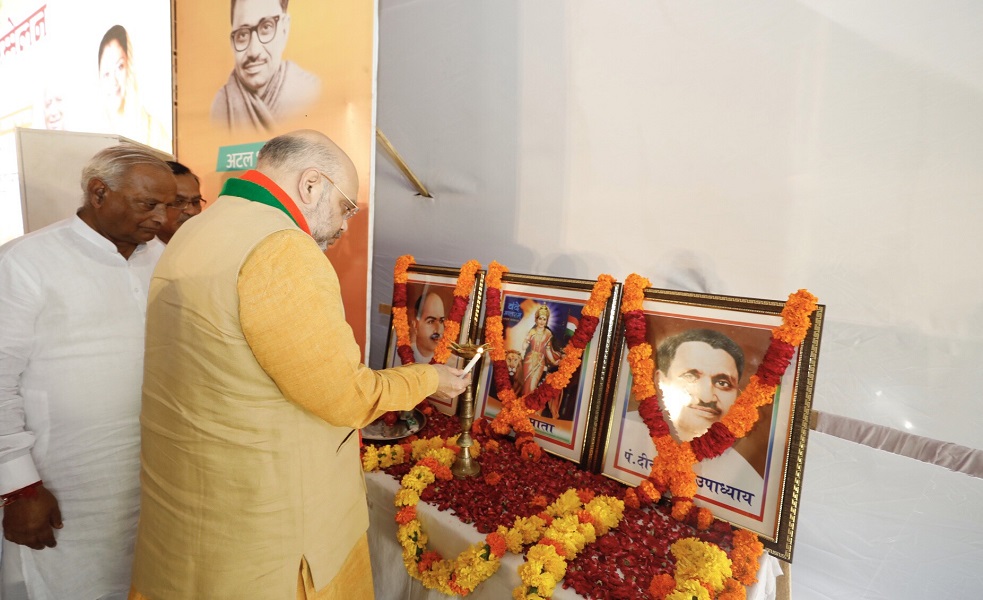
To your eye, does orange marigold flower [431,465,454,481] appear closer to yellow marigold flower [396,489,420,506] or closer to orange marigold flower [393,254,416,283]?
yellow marigold flower [396,489,420,506]

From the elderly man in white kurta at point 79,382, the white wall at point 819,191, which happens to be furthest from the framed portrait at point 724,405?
the elderly man in white kurta at point 79,382

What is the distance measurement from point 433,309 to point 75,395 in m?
1.51

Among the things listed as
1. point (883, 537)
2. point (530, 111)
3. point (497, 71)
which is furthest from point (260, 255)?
point (883, 537)

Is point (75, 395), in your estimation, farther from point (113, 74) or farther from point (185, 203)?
point (113, 74)

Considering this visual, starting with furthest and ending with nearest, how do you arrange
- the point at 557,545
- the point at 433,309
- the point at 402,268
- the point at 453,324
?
the point at 402,268 → the point at 433,309 → the point at 453,324 → the point at 557,545

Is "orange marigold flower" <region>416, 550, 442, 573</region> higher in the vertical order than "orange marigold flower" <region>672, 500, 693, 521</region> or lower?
lower

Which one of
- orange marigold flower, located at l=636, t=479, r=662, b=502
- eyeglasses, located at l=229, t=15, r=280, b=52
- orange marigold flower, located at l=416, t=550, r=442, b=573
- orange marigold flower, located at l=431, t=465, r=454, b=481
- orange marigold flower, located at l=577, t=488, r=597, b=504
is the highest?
eyeglasses, located at l=229, t=15, r=280, b=52

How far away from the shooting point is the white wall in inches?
61.2

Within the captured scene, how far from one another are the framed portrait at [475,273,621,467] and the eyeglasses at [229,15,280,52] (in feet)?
6.68

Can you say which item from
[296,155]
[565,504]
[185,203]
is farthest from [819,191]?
[185,203]

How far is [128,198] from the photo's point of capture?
169cm

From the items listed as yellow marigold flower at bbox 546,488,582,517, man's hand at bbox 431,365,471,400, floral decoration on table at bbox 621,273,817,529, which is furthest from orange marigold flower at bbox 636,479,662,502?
man's hand at bbox 431,365,471,400

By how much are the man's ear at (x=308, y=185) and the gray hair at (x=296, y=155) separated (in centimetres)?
2

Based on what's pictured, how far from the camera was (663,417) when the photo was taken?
5.26 feet
